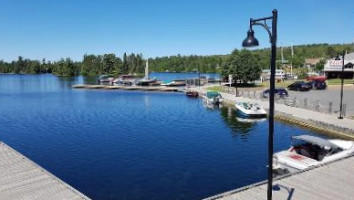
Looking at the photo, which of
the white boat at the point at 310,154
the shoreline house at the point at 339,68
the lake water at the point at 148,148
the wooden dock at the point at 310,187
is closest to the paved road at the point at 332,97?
the lake water at the point at 148,148

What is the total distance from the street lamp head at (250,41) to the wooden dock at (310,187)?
8269 millimetres

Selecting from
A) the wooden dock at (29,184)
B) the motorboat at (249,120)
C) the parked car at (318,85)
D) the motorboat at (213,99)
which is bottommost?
the motorboat at (249,120)

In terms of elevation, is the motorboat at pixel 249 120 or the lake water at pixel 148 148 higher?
Result: the motorboat at pixel 249 120

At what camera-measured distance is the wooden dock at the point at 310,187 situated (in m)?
16.9

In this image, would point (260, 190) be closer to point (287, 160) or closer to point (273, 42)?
point (287, 160)

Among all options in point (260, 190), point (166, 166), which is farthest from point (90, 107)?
point (260, 190)

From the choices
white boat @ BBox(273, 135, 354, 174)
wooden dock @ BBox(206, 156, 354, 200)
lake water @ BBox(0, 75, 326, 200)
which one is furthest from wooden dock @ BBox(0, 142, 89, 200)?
white boat @ BBox(273, 135, 354, 174)

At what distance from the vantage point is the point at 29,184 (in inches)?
766

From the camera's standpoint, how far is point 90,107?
66.0 metres

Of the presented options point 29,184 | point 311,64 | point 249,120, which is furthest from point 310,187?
point 311,64

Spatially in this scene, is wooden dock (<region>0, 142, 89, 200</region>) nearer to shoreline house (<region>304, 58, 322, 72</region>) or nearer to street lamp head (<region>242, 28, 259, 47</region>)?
street lamp head (<region>242, 28, 259, 47</region>)

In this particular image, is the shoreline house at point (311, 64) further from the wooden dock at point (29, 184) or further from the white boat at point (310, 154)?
the wooden dock at point (29, 184)

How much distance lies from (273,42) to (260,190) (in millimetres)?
9082

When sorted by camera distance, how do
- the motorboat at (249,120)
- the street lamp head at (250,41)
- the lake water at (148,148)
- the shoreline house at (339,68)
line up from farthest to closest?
1. the shoreline house at (339,68)
2. the motorboat at (249,120)
3. the lake water at (148,148)
4. the street lamp head at (250,41)
